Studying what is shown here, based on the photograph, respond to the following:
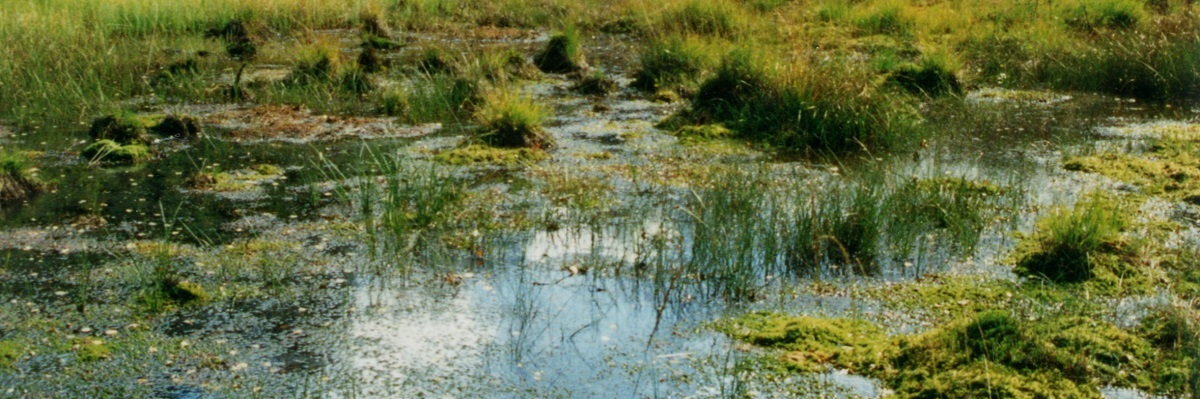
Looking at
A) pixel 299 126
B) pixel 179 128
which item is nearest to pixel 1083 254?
pixel 299 126

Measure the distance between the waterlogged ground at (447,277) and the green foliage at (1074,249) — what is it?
18 cm

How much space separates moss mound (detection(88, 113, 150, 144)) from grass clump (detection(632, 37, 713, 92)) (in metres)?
5.10

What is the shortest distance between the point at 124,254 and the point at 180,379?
2050 mm

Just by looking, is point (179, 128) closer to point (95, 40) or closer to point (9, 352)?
point (95, 40)

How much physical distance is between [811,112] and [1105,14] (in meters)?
Result: 7.58

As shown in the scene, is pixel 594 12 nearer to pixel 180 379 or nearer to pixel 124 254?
pixel 124 254

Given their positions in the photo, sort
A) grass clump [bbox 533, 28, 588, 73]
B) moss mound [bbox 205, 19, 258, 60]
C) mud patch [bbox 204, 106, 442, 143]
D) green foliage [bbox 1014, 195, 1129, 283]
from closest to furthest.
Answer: green foliage [bbox 1014, 195, 1129, 283] → mud patch [bbox 204, 106, 442, 143] → grass clump [bbox 533, 28, 588, 73] → moss mound [bbox 205, 19, 258, 60]

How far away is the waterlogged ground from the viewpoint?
4934 mm

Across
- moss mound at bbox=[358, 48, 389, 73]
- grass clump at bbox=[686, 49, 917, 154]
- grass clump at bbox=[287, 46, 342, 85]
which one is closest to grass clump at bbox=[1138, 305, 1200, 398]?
grass clump at bbox=[686, 49, 917, 154]

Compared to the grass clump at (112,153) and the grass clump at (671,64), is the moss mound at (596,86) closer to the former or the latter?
the grass clump at (671,64)

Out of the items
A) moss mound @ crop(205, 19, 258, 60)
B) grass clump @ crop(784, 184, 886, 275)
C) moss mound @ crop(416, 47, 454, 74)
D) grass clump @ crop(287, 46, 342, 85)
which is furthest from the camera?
moss mound @ crop(205, 19, 258, 60)

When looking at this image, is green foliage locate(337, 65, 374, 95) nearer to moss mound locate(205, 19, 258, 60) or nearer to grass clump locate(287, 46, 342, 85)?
grass clump locate(287, 46, 342, 85)

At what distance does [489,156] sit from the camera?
9273mm

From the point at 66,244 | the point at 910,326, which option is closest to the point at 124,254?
→ the point at 66,244
